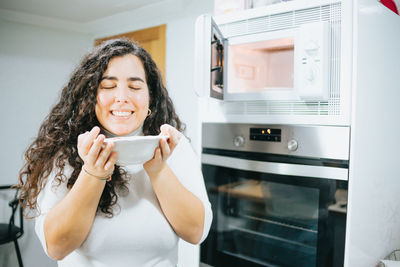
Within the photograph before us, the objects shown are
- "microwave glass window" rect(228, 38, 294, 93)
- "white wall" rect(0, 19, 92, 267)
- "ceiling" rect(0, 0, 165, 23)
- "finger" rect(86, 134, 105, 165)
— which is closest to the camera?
"finger" rect(86, 134, 105, 165)

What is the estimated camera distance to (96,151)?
2.36 feet

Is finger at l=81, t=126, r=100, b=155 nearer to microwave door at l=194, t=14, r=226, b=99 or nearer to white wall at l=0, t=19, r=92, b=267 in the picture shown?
microwave door at l=194, t=14, r=226, b=99

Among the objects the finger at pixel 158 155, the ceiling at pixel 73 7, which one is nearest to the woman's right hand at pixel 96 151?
the finger at pixel 158 155

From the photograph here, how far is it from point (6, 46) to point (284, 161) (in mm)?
2749

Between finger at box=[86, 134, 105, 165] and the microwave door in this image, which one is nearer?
finger at box=[86, 134, 105, 165]

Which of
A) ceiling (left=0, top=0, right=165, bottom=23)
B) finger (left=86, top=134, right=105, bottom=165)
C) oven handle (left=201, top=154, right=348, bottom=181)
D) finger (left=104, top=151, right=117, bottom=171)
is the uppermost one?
ceiling (left=0, top=0, right=165, bottom=23)

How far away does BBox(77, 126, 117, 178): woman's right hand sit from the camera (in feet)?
2.35

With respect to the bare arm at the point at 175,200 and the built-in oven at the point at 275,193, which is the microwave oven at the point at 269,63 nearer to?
the built-in oven at the point at 275,193

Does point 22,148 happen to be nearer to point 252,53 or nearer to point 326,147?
point 252,53

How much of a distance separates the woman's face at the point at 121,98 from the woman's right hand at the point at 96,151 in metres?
0.14

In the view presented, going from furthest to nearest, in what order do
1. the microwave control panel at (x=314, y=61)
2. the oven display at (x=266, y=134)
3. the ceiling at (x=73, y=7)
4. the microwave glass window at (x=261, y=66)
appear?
the ceiling at (x=73, y=7), the microwave glass window at (x=261, y=66), the oven display at (x=266, y=134), the microwave control panel at (x=314, y=61)

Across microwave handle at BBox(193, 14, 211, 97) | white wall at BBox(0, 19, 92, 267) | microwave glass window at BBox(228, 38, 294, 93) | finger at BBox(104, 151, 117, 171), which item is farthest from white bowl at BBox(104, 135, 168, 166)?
white wall at BBox(0, 19, 92, 267)

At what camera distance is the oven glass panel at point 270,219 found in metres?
1.17

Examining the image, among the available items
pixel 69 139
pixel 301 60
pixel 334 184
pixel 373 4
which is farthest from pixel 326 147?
→ pixel 69 139
